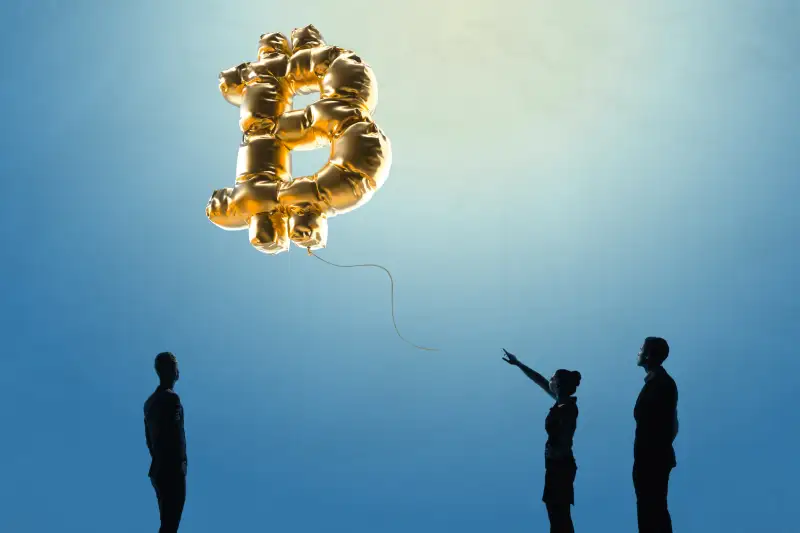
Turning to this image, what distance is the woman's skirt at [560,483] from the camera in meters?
3.38

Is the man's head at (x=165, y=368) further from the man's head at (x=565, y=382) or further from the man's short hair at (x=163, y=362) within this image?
the man's head at (x=565, y=382)

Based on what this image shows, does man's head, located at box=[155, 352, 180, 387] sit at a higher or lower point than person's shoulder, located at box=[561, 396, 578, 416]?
higher

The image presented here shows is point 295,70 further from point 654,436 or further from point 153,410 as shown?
point 654,436

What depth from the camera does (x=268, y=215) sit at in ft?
12.4

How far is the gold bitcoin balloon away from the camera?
12.1 feet

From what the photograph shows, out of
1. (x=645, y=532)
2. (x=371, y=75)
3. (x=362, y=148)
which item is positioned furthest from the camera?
(x=371, y=75)

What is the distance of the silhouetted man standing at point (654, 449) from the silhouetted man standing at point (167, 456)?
2.18 meters

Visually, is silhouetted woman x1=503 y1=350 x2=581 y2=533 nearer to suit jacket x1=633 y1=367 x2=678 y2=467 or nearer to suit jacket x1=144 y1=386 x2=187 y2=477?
suit jacket x1=633 y1=367 x2=678 y2=467

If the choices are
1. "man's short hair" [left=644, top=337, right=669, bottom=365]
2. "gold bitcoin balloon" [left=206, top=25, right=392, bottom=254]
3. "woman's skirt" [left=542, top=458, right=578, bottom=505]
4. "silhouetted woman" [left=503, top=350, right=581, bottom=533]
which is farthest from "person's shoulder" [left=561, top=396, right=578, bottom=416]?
"gold bitcoin balloon" [left=206, top=25, right=392, bottom=254]

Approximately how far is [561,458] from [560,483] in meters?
0.12

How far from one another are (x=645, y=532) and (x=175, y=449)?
2.24 meters

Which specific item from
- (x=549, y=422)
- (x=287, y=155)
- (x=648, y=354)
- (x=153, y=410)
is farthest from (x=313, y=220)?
(x=648, y=354)

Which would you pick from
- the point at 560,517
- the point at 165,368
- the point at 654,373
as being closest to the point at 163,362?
the point at 165,368

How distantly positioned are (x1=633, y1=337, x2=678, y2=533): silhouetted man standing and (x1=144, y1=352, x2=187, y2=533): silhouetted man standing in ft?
7.16
